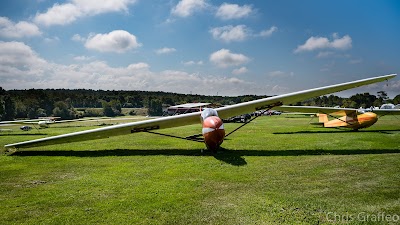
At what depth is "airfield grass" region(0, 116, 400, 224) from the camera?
5.54m

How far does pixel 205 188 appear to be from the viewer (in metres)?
7.43

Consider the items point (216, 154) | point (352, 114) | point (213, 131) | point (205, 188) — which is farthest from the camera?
point (352, 114)

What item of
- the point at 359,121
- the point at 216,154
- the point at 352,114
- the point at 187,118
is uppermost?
the point at 187,118

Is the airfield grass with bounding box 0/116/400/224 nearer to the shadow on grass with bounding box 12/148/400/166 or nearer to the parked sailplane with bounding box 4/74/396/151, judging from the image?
the shadow on grass with bounding box 12/148/400/166

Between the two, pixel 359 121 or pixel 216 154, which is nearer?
pixel 216 154

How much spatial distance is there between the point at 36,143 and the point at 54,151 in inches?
40.4

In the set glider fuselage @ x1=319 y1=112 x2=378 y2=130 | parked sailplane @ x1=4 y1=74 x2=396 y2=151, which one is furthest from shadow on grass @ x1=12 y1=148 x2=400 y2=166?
glider fuselage @ x1=319 y1=112 x2=378 y2=130

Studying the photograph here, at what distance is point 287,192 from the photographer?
691cm

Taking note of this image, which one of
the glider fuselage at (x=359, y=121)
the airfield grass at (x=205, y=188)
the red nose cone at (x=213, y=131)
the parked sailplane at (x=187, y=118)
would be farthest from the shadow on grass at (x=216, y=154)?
the glider fuselage at (x=359, y=121)

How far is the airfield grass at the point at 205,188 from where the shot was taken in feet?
18.2

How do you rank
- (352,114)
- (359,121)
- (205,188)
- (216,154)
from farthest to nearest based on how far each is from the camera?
(352,114), (359,121), (216,154), (205,188)

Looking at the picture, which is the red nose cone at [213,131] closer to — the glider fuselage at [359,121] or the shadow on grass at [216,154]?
the shadow on grass at [216,154]

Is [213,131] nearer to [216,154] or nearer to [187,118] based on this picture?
[216,154]

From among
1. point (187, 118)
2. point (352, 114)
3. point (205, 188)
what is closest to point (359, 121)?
point (352, 114)
